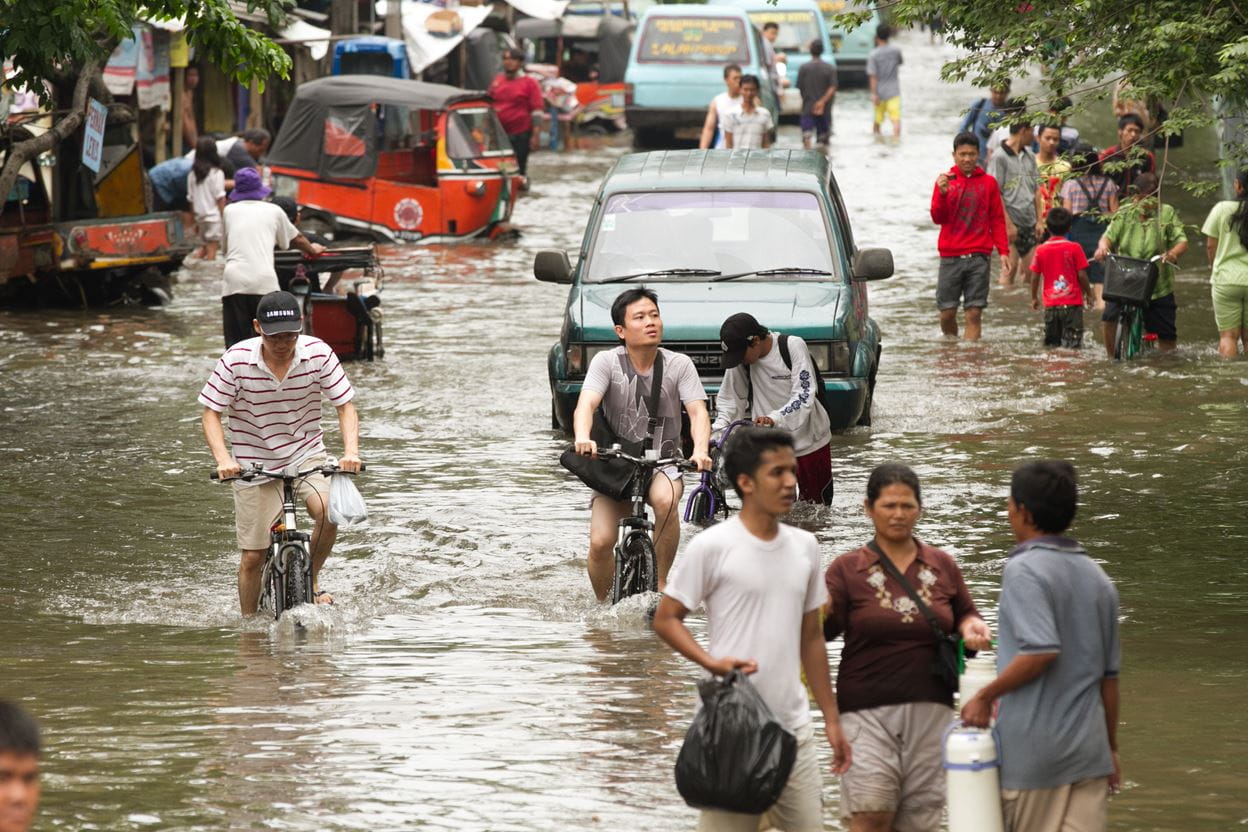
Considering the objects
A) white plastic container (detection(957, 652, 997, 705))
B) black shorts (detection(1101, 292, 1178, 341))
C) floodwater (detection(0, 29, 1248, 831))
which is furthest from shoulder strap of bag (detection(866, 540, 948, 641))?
black shorts (detection(1101, 292, 1178, 341))

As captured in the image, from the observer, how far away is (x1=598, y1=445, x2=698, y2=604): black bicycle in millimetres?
8805

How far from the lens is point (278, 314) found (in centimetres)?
880

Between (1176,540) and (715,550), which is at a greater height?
(715,550)

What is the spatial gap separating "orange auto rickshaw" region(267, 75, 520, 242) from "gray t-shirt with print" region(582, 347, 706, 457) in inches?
645

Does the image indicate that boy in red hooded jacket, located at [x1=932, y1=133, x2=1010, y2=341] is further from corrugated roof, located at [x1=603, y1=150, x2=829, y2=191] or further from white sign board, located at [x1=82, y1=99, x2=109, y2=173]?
white sign board, located at [x1=82, y1=99, x2=109, y2=173]

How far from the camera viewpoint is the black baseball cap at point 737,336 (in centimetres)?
1011

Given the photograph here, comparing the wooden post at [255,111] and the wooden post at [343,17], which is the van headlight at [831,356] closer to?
the wooden post at [255,111]

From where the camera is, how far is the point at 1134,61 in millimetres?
9508

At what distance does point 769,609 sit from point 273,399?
405 centimetres

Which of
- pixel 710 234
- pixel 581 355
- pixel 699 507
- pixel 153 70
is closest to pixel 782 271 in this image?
pixel 710 234

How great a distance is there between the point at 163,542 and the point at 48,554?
596mm

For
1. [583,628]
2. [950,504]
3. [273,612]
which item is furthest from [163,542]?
[950,504]

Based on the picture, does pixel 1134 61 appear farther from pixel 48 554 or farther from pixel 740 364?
pixel 48 554

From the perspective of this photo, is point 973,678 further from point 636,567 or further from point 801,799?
point 636,567
